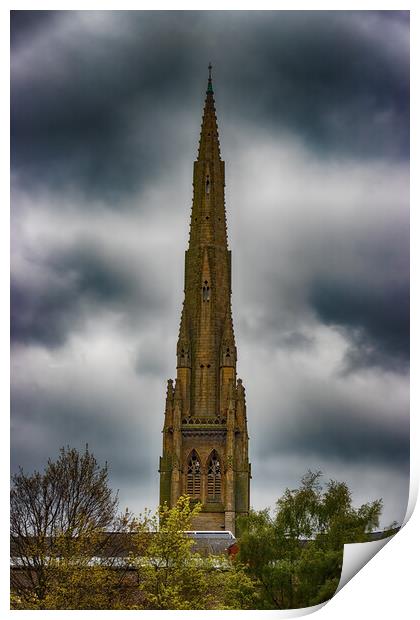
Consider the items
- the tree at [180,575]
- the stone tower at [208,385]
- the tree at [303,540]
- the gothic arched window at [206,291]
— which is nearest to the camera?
the tree at [303,540]

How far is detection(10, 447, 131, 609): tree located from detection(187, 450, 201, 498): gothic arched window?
4798 centimetres

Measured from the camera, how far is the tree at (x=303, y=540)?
39000mm

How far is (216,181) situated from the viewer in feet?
349

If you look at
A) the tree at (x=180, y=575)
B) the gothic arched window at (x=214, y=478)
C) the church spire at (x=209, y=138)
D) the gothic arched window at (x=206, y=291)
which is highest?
the church spire at (x=209, y=138)

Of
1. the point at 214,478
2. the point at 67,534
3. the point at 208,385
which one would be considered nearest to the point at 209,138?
the point at 208,385

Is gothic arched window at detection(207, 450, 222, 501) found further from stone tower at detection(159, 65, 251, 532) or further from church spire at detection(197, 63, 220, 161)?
church spire at detection(197, 63, 220, 161)

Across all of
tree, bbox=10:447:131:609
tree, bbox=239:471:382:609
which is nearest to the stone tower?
tree, bbox=10:447:131:609

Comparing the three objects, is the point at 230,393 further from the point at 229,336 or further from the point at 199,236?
the point at 199,236

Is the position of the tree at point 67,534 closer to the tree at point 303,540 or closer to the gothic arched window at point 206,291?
the tree at point 303,540

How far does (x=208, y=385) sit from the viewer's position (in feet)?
337

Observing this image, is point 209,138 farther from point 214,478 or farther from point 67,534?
point 67,534

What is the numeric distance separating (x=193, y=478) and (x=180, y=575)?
179ft

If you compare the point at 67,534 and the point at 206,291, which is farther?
the point at 206,291

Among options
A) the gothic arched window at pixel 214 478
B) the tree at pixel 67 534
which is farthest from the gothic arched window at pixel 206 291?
the tree at pixel 67 534
